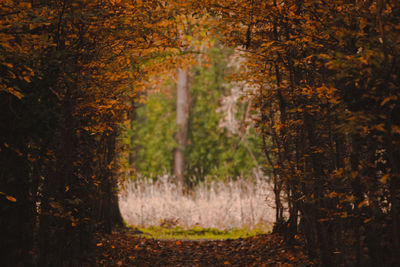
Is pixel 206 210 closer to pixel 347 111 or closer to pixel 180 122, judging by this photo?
pixel 347 111

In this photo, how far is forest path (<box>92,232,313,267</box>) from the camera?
24.0 feet

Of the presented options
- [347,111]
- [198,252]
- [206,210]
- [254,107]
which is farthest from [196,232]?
[347,111]

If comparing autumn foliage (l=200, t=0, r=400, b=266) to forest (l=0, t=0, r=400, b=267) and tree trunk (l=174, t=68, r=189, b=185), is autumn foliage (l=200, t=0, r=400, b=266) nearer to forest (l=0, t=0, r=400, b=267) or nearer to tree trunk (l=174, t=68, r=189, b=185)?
forest (l=0, t=0, r=400, b=267)

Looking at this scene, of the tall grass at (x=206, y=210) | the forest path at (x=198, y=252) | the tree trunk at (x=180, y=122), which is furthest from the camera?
the tree trunk at (x=180, y=122)

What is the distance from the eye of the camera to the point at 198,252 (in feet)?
29.5

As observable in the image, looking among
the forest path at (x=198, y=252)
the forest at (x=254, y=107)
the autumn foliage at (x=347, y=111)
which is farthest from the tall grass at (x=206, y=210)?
the autumn foliage at (x=347, y=111)

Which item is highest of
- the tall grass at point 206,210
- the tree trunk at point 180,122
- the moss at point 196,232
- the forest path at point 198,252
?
the tree trunk at point 180,122

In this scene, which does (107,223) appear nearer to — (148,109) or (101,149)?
(101,149)

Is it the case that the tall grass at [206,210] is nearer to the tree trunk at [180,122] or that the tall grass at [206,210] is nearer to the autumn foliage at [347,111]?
the autumn foliage at [347,111]

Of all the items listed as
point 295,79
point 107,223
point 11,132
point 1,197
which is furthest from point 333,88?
point 107,223

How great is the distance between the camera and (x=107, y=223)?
928 cm

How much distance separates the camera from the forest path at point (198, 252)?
24.0 ft

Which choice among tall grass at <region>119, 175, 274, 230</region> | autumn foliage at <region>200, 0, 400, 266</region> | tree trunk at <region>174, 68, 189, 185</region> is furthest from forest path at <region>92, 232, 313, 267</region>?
tree trunk at <region>174, 68, 189, 185</region>

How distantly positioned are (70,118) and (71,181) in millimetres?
1300
